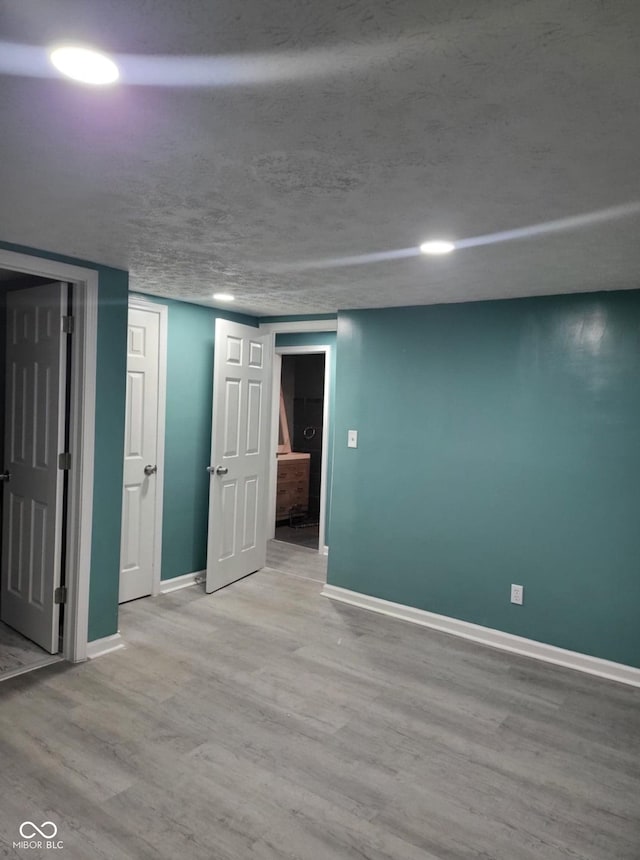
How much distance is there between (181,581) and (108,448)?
161 cm

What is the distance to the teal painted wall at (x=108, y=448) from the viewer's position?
3.23 m

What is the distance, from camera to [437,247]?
250 centimetres

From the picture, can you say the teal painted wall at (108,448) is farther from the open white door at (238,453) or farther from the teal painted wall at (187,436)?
the open white door at (238,453)

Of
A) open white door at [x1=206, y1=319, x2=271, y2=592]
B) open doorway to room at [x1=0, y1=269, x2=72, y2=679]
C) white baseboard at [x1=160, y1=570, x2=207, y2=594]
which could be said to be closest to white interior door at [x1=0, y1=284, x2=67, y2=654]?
open doorway to room at [x1=0, y1=269, x2=72, y2=679]

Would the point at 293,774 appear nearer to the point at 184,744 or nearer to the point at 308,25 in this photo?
the point at 184,744

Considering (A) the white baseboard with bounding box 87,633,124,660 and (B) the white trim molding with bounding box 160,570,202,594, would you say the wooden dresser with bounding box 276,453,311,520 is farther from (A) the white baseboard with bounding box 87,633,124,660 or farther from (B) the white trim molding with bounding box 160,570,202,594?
(A) the white baseboard with bounding box 87,633,124,660

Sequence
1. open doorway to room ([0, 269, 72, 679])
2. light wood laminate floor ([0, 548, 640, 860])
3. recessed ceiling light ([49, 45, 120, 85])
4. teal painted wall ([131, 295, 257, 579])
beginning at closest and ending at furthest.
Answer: recessed ceiling light ([49, 45, 120, 85]) < light wood laminate floor ([0, 548, 640, 860]) < open doorway to room ([0, 269, 72, 679]) < teal painted wall ([131, 295, 257, 579])

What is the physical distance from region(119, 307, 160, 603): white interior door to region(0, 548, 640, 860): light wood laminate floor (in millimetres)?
560

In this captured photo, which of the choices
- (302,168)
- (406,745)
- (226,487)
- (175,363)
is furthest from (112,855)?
(175,363)

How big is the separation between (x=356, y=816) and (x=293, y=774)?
0.33 meters

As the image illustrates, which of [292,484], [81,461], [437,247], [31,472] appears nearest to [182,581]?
[31,472]

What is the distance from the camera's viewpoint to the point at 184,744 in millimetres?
2494

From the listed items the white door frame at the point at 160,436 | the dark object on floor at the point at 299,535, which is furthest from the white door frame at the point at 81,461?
the dark object on floor at the point at 299,535

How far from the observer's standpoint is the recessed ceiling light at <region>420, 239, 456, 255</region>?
2.42m
